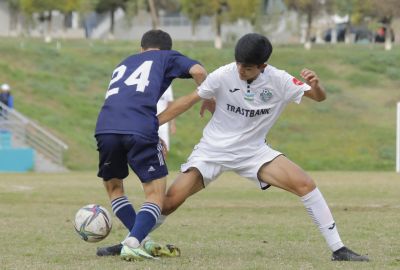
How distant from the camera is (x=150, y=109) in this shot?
345 inches

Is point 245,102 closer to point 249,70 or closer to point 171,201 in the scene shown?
point 249,70

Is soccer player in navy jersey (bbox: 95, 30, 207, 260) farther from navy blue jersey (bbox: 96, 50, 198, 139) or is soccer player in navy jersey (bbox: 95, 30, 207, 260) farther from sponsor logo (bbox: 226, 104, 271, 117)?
sponsor logo (bbox: 226, 104, 271, 117)

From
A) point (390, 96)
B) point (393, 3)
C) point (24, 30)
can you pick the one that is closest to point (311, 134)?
point (390, 96)

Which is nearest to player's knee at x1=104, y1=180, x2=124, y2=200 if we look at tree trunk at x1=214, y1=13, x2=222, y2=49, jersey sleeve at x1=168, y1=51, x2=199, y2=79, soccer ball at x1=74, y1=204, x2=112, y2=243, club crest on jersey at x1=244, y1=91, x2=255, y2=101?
soccer ball at x1=74, y1=204, x2=112, y2=243

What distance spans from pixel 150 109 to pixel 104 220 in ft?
3.50

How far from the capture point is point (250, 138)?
898cm

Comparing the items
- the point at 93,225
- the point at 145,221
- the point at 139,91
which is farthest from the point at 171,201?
the point at 139,91

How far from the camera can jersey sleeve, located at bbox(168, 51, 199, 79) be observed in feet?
29.1

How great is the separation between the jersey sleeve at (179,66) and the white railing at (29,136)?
75.3 feet

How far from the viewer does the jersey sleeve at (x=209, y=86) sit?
29.1ft

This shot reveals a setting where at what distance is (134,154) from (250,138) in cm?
98

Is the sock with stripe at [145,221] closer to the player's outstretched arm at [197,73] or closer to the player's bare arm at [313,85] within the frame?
the player's outstretched arm at [197,73]

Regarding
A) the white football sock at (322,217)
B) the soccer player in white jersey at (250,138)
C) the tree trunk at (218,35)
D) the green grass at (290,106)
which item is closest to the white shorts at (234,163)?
the soccer player in white jersey at (250,138)

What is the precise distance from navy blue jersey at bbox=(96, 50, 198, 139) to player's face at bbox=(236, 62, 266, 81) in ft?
1.30
